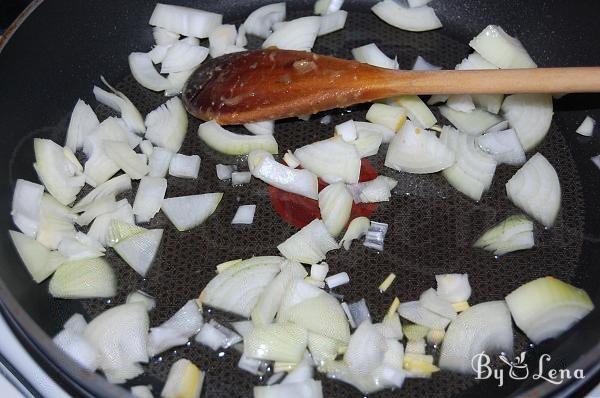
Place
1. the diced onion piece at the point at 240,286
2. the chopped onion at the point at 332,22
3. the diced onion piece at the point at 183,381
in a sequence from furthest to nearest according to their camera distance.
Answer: the chopped onion at the point at 332,22 → the diced onion piece at the point at 240,286 → the diced onion piece at the point at 183,381

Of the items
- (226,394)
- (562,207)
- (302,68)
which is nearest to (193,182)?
(302,68)

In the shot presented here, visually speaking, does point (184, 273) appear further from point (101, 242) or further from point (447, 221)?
point (447, 221)

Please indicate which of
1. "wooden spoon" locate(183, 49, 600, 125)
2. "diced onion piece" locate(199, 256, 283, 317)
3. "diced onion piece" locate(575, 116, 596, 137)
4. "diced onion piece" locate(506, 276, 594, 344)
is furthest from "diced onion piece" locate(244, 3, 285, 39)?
"diced onion piece" locate(506, 276, 594, 344)

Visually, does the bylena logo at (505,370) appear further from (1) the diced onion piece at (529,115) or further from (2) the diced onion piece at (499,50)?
(2) the diced onion piece at (499,50)

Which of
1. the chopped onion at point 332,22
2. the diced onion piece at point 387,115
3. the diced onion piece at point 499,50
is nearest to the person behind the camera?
the diced onion piece at point 387,115

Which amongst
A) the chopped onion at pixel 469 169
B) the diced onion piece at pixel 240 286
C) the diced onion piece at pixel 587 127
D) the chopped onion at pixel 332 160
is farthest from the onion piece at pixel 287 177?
the diced onion piece at pixel 587 127

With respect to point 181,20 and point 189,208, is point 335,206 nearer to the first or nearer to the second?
point 189,208
